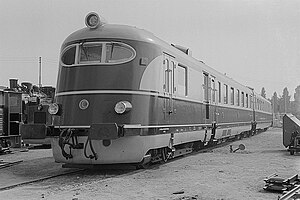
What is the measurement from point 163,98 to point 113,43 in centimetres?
190

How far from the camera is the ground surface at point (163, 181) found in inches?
265

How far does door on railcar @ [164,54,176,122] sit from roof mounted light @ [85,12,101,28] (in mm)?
1967

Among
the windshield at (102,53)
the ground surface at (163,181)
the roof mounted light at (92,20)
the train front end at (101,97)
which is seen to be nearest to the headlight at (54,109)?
the train front end at (101,97)

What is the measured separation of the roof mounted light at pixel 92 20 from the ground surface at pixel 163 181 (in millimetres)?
3475

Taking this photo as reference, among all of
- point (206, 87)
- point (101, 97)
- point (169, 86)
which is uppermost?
point (206, 87)

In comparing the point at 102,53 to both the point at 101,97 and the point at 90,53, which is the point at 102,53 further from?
the point at 101,97

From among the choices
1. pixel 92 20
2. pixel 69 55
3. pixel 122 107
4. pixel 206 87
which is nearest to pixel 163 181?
pixel 122 107

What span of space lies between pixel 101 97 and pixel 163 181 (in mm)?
2340

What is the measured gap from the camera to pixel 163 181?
807cm

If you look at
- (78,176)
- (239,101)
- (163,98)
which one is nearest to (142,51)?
(163,98)

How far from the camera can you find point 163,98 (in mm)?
10172

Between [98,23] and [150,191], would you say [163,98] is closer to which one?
[98,23]

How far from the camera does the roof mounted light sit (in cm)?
964

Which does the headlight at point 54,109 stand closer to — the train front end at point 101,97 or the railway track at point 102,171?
the train front end at point 101,97
